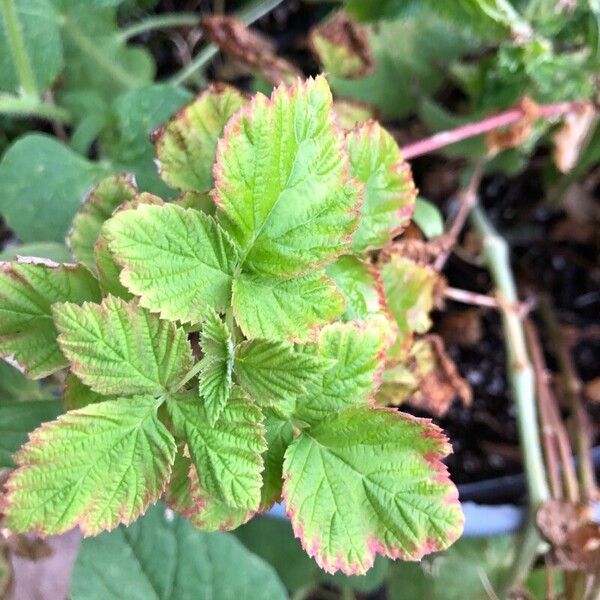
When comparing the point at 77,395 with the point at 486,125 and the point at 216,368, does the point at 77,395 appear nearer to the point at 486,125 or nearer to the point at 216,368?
the point at 216,368

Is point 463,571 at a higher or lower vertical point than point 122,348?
lower

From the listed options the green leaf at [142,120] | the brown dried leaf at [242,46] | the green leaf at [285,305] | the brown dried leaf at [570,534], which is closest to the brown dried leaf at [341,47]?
the brown dried leaf at [242,46]

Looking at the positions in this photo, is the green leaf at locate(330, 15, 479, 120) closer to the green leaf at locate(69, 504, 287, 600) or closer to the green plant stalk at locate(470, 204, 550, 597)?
the green plant stalk at locate(470, 204, 550, 597)

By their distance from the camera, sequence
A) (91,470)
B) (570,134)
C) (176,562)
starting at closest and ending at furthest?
Result: 1. (91,470)
2. (176,562)
3. (570,134)

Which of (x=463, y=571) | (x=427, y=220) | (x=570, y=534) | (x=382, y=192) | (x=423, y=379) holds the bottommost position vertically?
(x=463, y=571)

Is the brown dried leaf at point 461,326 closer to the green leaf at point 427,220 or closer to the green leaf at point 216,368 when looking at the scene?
the green leaf at point 427,220

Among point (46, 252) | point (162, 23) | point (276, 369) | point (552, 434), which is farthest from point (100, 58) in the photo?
point (552, 434)
